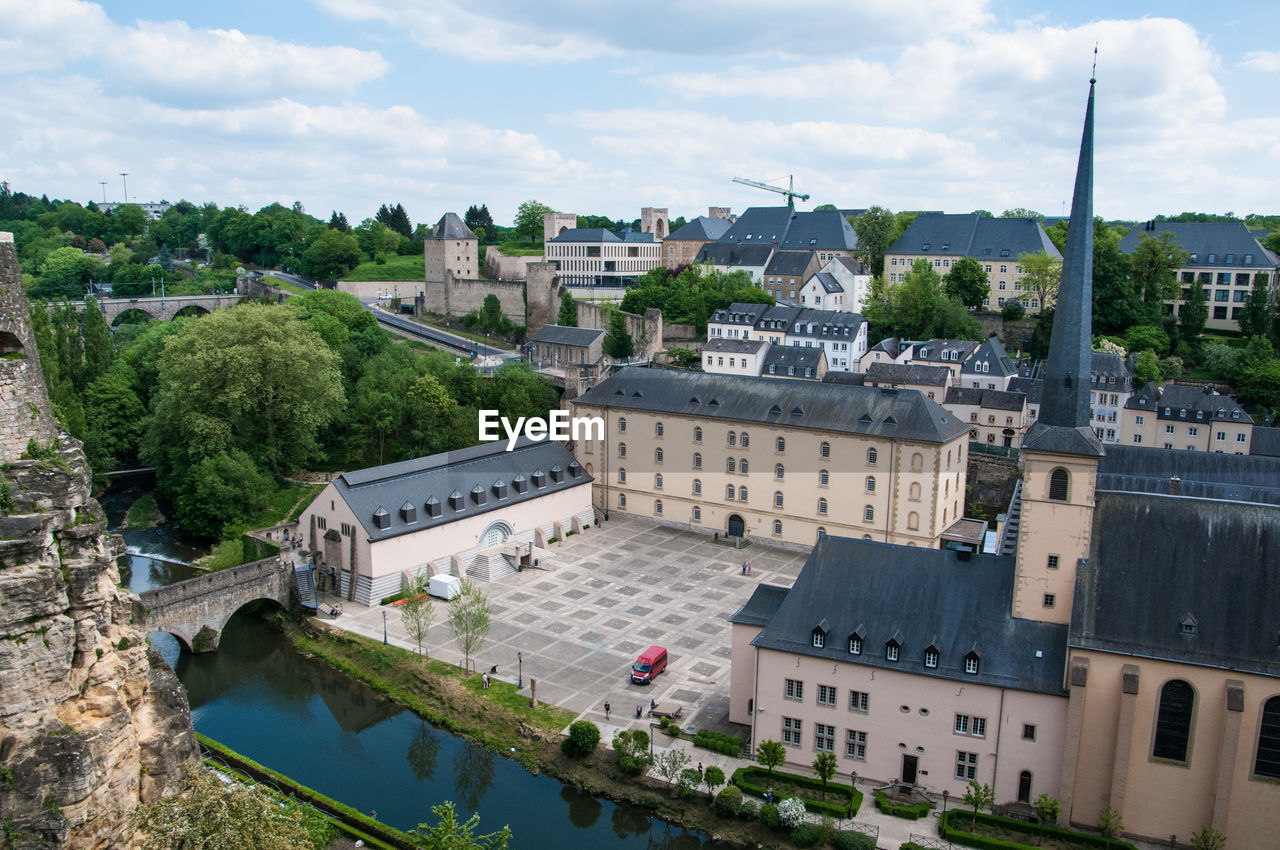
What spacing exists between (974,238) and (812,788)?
6728 centimetres

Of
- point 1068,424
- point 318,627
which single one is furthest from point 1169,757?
point 318,627

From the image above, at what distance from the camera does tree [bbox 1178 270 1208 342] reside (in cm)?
7325

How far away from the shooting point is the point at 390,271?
4144 inches

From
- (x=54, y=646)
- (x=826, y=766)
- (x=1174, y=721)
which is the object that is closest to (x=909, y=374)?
(x=1174, y=721)

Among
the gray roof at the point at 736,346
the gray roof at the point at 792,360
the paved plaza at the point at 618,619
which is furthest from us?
the gray roof at the point at 736,346

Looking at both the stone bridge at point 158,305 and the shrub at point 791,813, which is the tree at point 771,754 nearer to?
the shrub at point 791,813

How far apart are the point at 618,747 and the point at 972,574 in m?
11.7

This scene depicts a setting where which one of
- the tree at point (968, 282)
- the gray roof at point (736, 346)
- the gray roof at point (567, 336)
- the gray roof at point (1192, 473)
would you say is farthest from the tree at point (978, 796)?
the tree at point (968, 282)

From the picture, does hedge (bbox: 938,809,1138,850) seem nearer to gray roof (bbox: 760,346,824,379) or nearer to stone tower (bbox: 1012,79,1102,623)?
stone tower (bbox: 1012,79,1102,623)

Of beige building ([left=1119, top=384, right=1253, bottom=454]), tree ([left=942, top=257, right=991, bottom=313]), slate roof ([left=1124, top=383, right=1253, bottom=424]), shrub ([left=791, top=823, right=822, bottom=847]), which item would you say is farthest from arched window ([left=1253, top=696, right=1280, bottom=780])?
tree ([left=942, top=257, right=991, bottom=313])

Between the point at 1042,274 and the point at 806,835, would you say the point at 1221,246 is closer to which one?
the point at 1042,274

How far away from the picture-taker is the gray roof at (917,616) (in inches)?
1049

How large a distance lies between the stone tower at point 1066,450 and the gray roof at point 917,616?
116 cm

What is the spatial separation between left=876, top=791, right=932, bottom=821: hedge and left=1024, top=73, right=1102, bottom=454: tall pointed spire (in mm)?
10315
